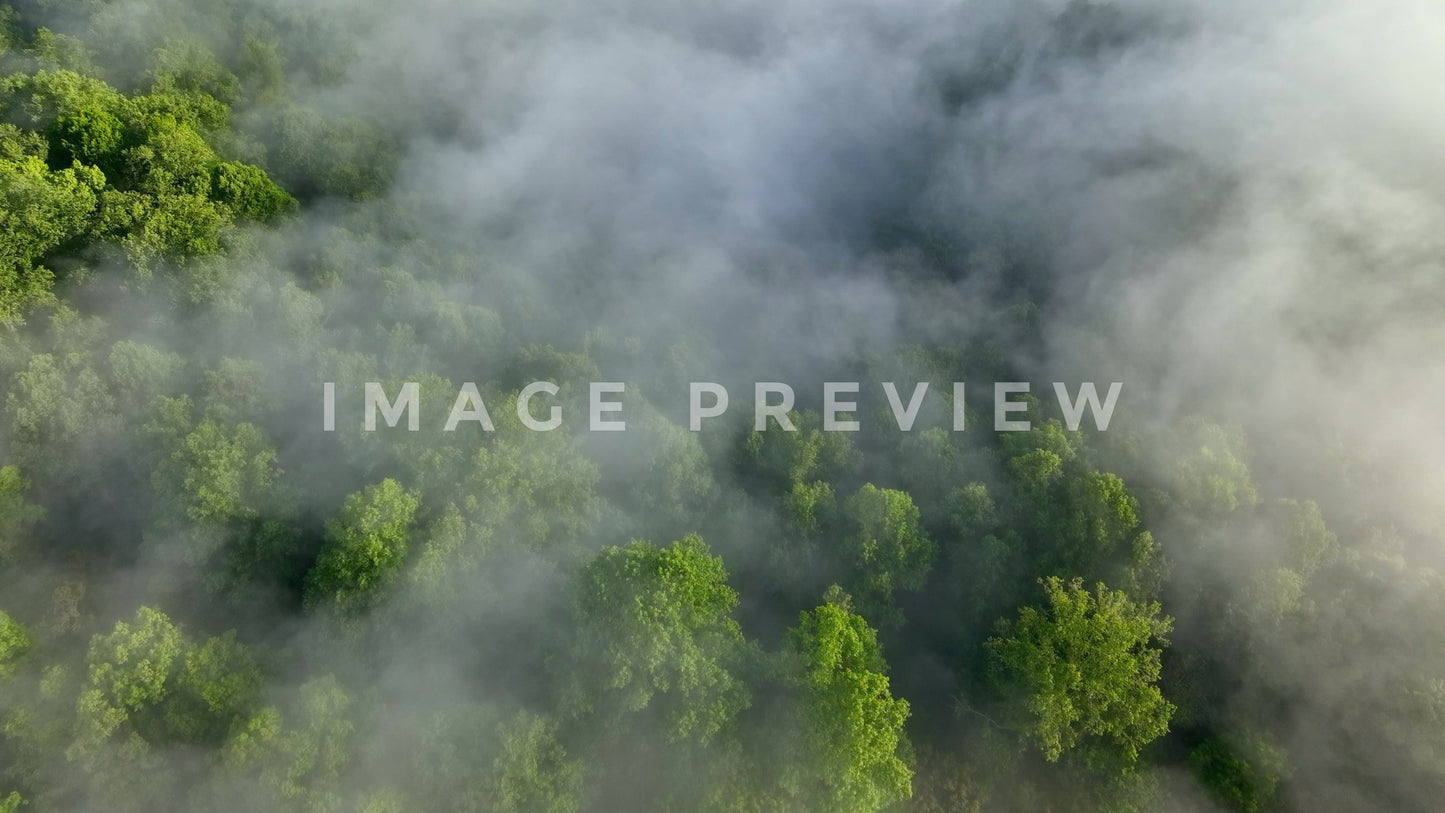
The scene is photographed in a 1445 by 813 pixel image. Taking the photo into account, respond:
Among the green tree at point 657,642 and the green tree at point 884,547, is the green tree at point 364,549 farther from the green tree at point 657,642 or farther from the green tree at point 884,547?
the green tree at point 884,547

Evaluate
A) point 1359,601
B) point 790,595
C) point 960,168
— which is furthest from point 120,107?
point 1359,601

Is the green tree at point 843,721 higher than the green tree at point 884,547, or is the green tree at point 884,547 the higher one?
the green tree at point 884,547

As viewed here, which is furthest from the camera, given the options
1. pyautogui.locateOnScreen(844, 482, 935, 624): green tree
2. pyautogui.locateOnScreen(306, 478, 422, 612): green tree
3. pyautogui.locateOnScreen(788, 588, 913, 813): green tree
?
pyautogui.locateOnScreen(844, 482, 935, 624): green tree

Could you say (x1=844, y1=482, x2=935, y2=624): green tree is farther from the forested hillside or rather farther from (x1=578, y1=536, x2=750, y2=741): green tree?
(x1=578, y1=536, x2=750, y2=741): green tree

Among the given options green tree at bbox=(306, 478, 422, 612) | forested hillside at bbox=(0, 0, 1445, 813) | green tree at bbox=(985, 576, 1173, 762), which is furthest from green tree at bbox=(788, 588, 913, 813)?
green tree at bbox=(306, 478, 422, 612)

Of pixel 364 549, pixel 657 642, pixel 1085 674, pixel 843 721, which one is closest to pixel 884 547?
pixel 843 721

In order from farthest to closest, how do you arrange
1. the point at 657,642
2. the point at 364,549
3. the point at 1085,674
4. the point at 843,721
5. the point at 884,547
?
the point at 884,547 → the point at 1085,674 → the point at 364,549 → the point at 843,721 → the point at 657,642

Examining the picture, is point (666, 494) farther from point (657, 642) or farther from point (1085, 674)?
point (1085, 674)

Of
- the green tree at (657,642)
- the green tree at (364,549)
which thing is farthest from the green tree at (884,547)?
the green tree at (364,549)
